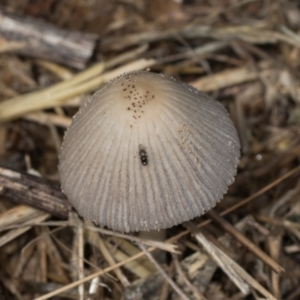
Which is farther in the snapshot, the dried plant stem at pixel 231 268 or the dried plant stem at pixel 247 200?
the dried plant stem at pixel 247 200

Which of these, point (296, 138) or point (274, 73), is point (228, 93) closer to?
point (274, 73)

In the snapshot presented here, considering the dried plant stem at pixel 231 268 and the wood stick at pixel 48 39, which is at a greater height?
the wood stick at pixel 48 39

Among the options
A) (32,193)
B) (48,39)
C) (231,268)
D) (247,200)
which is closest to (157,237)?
(231,268)

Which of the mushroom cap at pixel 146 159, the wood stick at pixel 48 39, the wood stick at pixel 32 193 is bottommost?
the wood stick at pixel 32 193

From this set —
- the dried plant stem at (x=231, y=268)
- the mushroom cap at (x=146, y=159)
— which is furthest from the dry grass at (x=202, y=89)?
the mushroom cap at (x=146, y=159)

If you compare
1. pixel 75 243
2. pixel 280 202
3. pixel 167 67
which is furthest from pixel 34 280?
pixel 167 67

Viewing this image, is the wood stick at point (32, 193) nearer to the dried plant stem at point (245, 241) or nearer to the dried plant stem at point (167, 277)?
the dried plant stem at point (167, 277)

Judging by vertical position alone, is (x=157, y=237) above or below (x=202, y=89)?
below

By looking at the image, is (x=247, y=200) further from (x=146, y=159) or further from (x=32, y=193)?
(x=32, y=193)
